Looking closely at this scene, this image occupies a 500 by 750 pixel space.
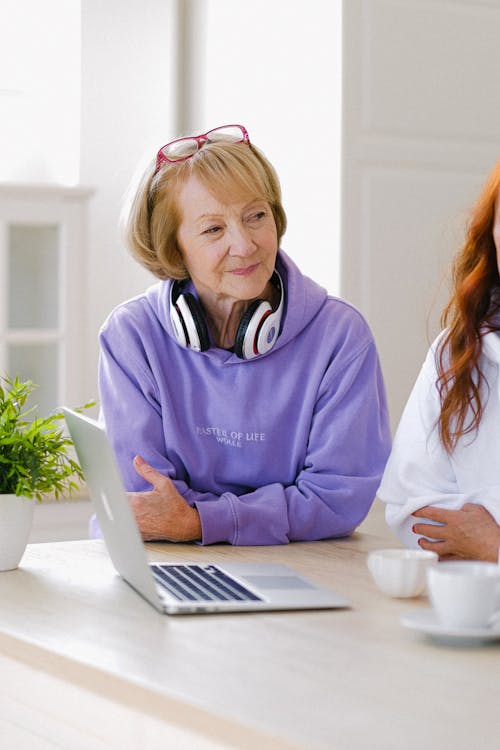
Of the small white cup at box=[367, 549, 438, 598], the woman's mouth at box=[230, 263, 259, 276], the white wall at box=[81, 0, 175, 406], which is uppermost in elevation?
the white wall at box=[81, 0, 175, 406]

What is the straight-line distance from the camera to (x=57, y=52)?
3951mm

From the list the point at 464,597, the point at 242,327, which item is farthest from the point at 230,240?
the point at 464,597

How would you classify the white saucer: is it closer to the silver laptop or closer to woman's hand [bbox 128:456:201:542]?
the silver laptop

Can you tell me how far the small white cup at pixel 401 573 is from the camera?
158cm

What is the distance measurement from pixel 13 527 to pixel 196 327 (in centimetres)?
61

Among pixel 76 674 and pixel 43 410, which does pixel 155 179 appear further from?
pixel 43 410

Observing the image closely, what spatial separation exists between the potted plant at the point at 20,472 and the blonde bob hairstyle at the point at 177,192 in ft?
2.18

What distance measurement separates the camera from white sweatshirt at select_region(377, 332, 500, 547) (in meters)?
2.10

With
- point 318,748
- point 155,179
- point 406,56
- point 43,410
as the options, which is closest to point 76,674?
point 318,748

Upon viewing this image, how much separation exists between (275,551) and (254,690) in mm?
848

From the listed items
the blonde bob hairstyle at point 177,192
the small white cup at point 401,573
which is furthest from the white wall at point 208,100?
the small white cup at point 401,573

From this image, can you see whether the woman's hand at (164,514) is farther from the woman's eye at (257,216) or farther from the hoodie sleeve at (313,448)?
the woman's eye at (257,216)

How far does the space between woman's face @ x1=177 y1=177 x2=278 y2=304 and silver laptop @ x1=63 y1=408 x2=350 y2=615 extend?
61 centimetres

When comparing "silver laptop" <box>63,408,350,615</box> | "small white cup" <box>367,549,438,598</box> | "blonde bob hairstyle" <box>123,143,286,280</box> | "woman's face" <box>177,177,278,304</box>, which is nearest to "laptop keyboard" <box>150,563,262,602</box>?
"silver laptop" <box>63,408,350,615</box>
